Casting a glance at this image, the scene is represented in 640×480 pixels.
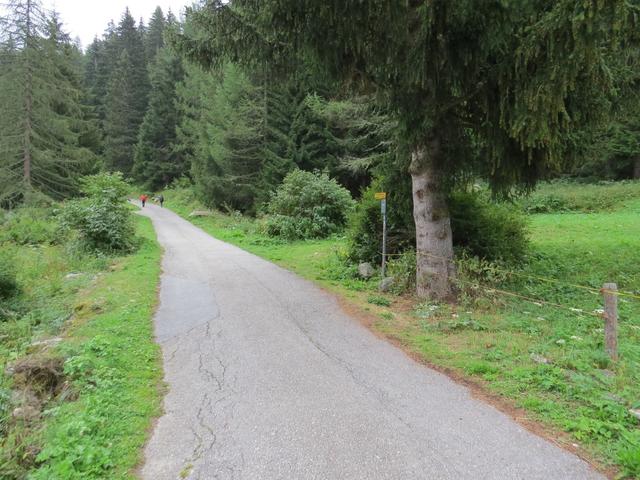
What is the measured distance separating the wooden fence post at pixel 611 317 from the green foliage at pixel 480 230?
498 cm

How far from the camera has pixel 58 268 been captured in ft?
42.8

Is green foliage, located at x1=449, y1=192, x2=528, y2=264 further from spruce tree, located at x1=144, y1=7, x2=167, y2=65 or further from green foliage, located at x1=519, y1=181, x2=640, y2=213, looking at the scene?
spruce tree, located at x1=144, y1=7, x2=167, y2=65

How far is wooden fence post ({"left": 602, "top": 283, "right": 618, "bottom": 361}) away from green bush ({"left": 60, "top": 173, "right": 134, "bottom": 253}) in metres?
15.0

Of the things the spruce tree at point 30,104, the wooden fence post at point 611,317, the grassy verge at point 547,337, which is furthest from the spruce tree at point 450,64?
the spruce tree at point 30,104

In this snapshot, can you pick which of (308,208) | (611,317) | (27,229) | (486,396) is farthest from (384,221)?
(27,229)

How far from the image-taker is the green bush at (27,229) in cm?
1840

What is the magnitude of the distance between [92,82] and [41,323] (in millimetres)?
62973

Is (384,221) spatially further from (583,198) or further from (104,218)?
(583,198)

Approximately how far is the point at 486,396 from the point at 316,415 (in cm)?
187

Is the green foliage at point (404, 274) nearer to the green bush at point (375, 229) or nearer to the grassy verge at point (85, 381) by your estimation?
the green bush at point (375, 229)

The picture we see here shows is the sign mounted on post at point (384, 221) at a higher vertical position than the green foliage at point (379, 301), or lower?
higher

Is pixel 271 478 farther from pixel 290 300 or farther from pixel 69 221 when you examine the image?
pixel 69 221

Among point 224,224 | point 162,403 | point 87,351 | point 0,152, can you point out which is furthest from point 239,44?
point 0,152

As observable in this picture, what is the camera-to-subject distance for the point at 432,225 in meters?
8.41
